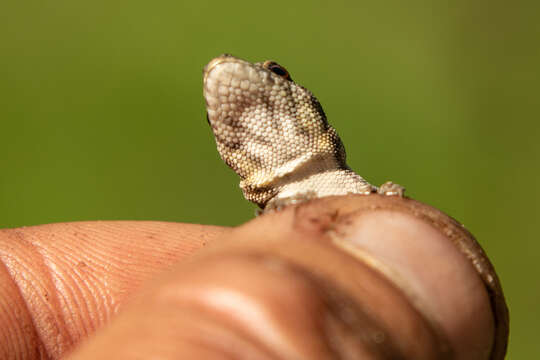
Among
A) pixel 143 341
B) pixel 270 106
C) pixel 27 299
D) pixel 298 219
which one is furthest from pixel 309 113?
pixel 27 299

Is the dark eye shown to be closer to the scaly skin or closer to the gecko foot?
the scaly skin

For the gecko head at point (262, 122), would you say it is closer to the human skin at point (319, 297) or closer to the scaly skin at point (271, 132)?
the scaly skin at point (271, 132)

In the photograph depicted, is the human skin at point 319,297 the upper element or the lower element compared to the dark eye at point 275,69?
lower

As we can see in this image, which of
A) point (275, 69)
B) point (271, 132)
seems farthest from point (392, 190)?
point (275, 69)

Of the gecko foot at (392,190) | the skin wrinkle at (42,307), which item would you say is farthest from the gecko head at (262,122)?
the skin wrinkle at (42,307)

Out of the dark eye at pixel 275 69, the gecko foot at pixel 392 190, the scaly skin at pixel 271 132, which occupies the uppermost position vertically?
the dark eye at pixel 275 69

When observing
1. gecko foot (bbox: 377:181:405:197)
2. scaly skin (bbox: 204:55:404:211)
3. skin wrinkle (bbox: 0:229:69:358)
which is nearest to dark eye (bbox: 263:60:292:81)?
scaly skin (bbox: 204:55:404:211)

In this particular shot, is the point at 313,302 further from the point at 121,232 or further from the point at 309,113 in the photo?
the point at 121,232
